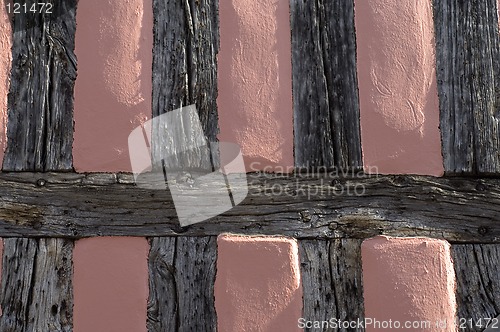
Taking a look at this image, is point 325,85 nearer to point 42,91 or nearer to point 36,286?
point 42,91

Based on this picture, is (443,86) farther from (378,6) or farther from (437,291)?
(437,291)

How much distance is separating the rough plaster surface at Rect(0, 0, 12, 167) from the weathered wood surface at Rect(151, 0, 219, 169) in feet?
2.34

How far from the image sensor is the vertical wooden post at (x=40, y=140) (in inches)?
111

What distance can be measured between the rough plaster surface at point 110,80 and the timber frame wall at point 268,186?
5 centimetres

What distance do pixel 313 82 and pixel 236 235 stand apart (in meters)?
0.86

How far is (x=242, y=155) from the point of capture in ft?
9.63

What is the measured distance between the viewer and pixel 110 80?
9.59 feet

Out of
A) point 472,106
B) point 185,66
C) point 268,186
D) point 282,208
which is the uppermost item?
point 185,66

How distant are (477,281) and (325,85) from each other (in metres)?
1.21

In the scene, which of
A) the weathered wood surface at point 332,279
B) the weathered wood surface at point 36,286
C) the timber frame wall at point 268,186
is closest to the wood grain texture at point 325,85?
the timber frame wall at point 268,186

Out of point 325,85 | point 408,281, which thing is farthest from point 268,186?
point 408,281

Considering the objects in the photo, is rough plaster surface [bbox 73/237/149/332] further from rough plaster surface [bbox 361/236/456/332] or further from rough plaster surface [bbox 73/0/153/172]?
rough plaster surface [bbox 361/236/456/332]

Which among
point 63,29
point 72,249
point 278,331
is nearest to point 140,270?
point 72,249

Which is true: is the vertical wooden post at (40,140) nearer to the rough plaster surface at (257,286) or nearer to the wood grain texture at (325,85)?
the rough plaster surface at (257,286)
